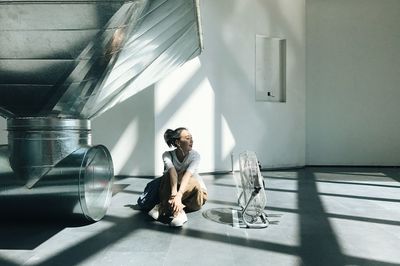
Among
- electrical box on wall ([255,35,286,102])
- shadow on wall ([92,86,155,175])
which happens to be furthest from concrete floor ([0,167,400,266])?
electrical box on wall ([255,35,286,102])

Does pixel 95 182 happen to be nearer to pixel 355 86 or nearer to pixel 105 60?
pixel 105 60

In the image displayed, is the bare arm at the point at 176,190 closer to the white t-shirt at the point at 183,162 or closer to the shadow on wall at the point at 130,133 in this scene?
the white t-shirt at the point at 183,162

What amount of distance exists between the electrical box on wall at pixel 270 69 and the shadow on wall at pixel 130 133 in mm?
3763

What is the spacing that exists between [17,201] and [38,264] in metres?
1.48

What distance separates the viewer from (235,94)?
1037cm

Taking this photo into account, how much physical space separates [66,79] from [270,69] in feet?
27.5

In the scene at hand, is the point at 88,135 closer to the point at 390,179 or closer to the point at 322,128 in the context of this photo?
the point at 390,179

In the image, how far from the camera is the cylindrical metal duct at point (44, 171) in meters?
4.34

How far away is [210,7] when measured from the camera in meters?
9.83

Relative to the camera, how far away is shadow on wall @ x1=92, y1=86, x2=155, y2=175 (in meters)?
8.95

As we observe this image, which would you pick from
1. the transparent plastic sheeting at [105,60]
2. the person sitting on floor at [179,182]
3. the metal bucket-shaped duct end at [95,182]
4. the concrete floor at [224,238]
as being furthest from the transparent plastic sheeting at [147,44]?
the concrete floor at [224,238]

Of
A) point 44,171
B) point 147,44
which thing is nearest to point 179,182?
point 44,171

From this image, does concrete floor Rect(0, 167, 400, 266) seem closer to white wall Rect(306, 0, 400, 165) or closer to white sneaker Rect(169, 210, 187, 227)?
white sneaker Rect(169, 210, 187, 227)

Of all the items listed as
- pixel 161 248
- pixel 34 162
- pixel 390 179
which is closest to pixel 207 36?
pixel 390 179
